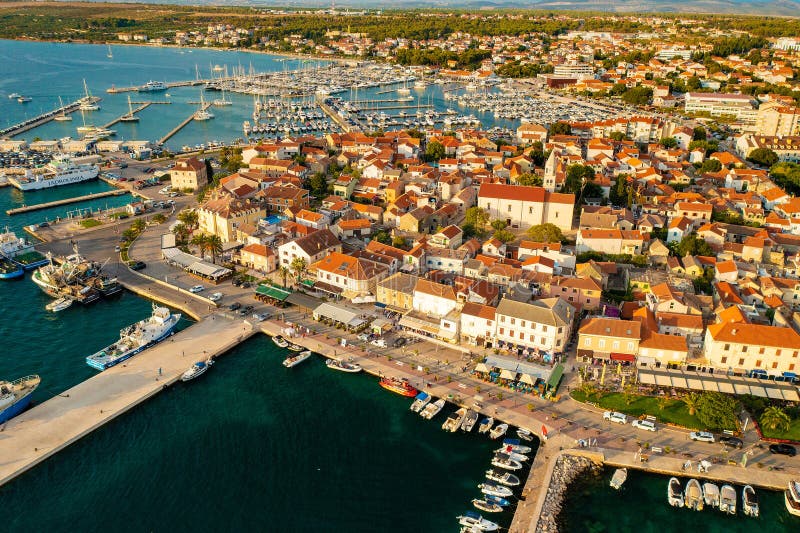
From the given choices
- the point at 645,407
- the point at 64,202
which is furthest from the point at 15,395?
the point at 64,202

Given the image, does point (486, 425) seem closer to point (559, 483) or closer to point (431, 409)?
point (431, 409)

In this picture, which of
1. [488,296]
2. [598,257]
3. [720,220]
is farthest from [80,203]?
[720,220]

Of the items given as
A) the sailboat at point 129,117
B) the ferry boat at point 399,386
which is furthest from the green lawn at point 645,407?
the sailboat at point 129,117

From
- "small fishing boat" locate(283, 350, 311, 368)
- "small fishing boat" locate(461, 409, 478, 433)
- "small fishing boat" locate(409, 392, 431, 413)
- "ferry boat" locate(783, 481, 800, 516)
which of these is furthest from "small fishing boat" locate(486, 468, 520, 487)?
"small fishing boat" locate(283, 350, 311, 368)

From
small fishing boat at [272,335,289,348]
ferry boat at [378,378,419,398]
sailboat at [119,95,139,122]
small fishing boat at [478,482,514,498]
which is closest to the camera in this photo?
Answer: small fishing boat at [478,482,514,498]

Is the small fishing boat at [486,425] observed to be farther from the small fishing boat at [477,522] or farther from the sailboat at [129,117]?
the sailboat at [129,117]

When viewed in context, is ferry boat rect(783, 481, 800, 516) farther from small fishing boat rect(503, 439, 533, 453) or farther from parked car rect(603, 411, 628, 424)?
small fishing boat rect(503, 439, 533, 453)

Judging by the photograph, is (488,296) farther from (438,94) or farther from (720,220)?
(438,94)
